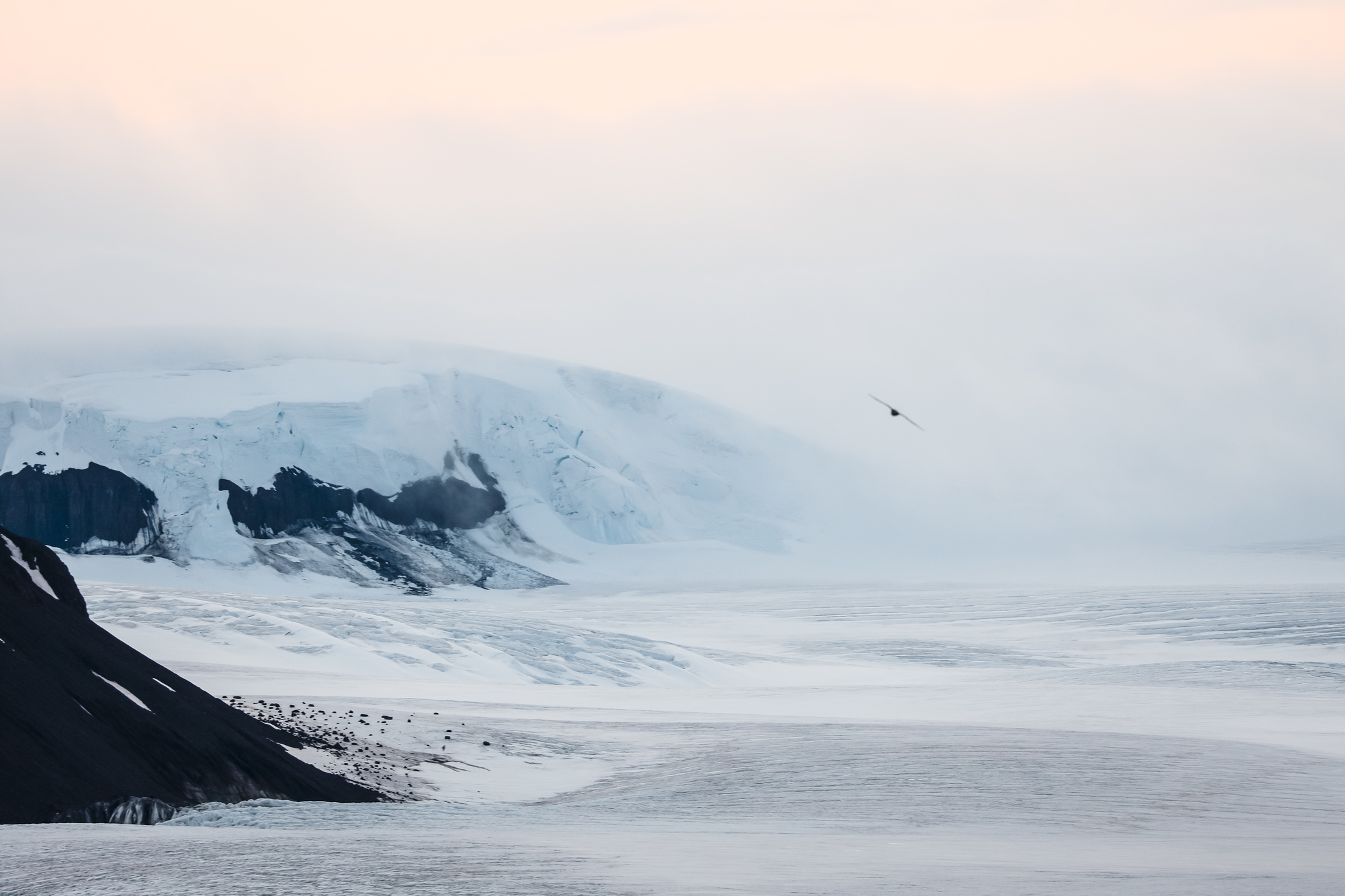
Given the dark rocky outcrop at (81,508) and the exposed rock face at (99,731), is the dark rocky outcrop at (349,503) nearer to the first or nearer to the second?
the dark rocky outcrop at (81,508)

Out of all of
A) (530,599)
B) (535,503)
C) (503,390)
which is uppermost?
(503,390)

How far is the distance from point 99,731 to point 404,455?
104150 mm

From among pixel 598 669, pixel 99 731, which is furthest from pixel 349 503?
pixel 99 731

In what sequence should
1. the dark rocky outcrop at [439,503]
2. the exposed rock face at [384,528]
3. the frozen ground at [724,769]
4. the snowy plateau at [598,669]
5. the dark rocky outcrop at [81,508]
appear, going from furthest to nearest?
the dark rocky outcrop at [439,503]
the exposed rock face at [384,528]
the dark rocky outcrop at [81,508]
the snowy plateau at [598,669]
the frozen ground at [724,769]

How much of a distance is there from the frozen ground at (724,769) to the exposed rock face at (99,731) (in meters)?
0.77

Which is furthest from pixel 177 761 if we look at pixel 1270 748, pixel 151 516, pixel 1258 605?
pixel 151 516

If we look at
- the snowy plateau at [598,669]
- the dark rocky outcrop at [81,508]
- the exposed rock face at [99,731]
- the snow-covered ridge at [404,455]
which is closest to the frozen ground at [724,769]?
the snowy plateau at [598,669]

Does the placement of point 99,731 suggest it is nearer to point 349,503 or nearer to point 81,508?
point 81,508

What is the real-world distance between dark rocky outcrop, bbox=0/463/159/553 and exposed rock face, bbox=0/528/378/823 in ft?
286

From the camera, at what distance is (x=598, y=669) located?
47.4m

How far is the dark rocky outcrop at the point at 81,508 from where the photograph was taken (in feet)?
330

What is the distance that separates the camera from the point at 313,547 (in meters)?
110

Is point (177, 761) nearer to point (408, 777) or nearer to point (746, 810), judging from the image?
point (408, 777)

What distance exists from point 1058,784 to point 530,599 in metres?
87.8
